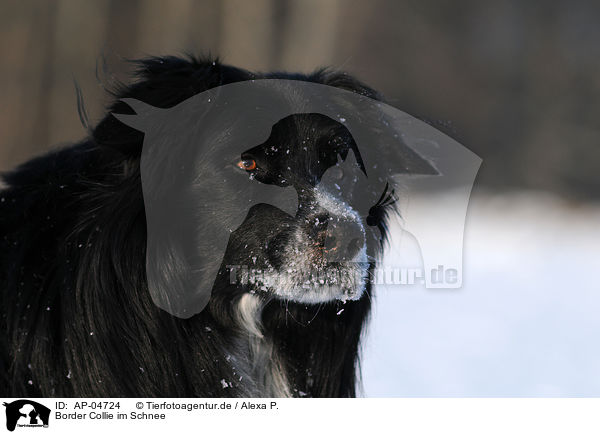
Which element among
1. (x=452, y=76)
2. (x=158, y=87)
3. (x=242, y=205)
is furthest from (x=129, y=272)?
(x=452, y=76)

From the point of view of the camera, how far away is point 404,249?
272 cm

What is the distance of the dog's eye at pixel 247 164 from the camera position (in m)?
2.32

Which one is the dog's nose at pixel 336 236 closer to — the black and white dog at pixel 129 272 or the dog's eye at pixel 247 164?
the black and white dog at pixel 129 272

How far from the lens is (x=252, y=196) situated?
2.32 meters

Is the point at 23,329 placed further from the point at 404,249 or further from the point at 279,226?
the point at 404,249
